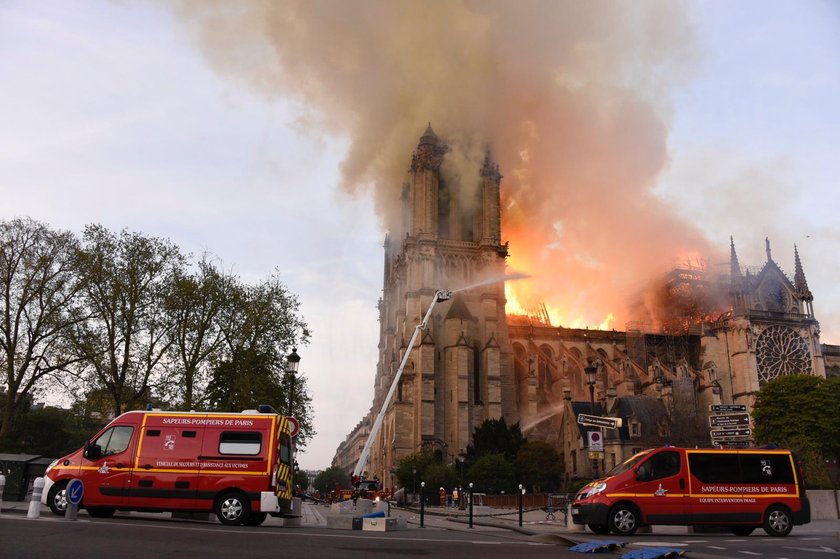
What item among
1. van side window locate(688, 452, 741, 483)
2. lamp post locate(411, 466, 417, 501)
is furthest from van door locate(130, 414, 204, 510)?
lamp post locate(411, 466, 417, 501)

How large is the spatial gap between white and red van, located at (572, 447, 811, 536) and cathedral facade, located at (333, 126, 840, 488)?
1512 inches

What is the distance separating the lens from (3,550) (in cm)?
838

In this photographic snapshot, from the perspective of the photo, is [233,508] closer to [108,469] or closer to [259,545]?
[108,469]

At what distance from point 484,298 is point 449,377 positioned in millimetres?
8561

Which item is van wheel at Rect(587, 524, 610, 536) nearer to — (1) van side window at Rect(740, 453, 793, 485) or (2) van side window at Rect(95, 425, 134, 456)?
(1) van side window at Rect(740, 453, 793, 485)

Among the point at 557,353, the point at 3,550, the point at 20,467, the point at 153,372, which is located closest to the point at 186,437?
the point at 3,550

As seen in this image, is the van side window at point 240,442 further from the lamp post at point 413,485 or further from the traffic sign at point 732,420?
the lamp post at point 413,485

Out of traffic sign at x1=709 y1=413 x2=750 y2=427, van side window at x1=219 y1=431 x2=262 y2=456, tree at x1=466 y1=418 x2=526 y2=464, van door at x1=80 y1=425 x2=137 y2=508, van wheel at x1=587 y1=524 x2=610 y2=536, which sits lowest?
van wheel at x1=587 y1=524 x2=610 y2=536

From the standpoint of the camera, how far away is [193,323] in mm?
33469

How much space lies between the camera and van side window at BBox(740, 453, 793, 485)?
1587 centimetres

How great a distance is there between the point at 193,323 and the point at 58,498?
18.4 meters

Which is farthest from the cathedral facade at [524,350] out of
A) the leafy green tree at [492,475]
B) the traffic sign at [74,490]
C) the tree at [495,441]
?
the traffic sign at [74,490]

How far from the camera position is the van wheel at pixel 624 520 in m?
15.2

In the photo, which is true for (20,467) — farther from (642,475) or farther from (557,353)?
(557,353)
